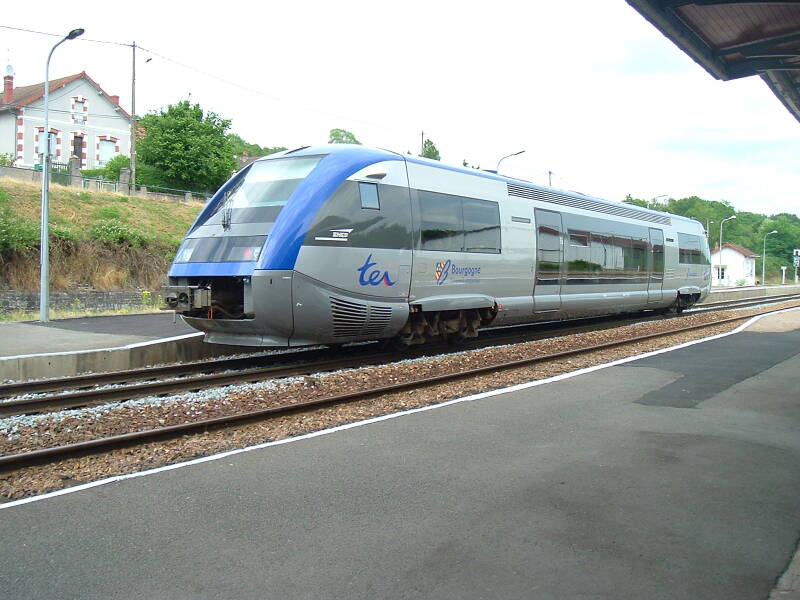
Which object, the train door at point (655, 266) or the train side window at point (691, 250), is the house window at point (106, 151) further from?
the train door at point (655, 266)

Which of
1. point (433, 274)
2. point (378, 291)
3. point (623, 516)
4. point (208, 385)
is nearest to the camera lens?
point (623, 516)

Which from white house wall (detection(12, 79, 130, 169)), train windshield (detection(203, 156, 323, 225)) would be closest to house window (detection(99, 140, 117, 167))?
white house wall (detection(12, 79, 130, 169))

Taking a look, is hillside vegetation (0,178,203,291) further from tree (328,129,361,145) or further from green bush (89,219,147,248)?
tree (328,129,361,145)

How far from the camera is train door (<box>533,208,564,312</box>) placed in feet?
46.4

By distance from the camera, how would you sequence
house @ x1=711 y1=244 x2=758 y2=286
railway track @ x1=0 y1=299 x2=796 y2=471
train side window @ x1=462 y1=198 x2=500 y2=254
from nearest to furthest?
railway track @ x1=0 y1=299 x2=796 y2=471
train side window @ x1=462 y1=198 x2=500 y2=254
house @ x1=711 y1=244 x2=758 y2=286

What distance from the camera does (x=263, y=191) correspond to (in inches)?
400

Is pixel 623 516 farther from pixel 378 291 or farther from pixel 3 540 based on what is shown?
pixel 378 291

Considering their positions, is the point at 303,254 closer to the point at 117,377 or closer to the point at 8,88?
the point at 117,377

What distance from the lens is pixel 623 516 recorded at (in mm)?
4297

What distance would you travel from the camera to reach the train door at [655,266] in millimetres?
19875

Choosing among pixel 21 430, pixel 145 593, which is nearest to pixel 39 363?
pixel 21 430

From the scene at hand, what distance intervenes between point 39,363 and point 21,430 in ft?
14.0

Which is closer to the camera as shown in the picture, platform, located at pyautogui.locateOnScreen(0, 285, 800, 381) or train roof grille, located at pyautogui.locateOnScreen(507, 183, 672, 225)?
platform, located at pyautogui.locateOnScreen(0, 285, 800, 381)

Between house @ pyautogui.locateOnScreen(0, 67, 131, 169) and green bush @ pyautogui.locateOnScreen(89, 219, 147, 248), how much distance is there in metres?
26.1
